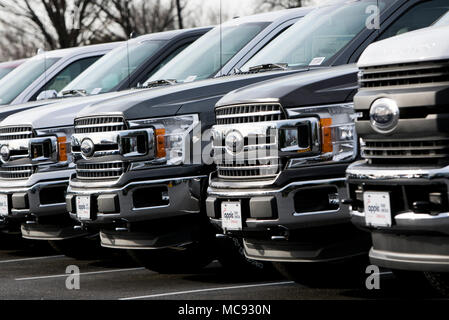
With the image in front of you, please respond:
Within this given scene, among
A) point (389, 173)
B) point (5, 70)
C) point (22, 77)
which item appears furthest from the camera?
point (5, 70)

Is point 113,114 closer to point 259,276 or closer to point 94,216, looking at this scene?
point 94,216

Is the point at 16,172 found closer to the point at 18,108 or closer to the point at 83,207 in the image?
the point at 18,108

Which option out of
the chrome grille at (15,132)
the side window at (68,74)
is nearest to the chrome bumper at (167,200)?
the chrome grille at (15,132)

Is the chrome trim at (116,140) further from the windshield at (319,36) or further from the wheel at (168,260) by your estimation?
the windshield at (319,36)

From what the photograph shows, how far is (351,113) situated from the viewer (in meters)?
7.07

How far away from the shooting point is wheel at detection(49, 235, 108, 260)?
10.6 meters

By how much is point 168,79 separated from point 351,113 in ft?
11.6

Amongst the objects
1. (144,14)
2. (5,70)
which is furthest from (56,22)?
(5,70)

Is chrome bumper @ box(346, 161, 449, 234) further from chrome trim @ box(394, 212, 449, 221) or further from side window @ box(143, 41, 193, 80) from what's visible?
side window @ box(143, 41, 193, 80)

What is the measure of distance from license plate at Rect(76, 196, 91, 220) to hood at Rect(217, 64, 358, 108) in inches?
77.3

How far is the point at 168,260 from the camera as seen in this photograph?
30.1 feet

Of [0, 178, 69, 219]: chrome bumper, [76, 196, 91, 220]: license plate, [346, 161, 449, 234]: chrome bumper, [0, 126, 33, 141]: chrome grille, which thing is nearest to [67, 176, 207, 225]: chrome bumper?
[76, 196, 91, 220]: license plate

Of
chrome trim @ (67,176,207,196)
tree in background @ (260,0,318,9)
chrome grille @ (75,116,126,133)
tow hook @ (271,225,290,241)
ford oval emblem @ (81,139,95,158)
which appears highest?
tree in background @ (260,0,318,9)

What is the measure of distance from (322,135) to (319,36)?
5.91 ft
